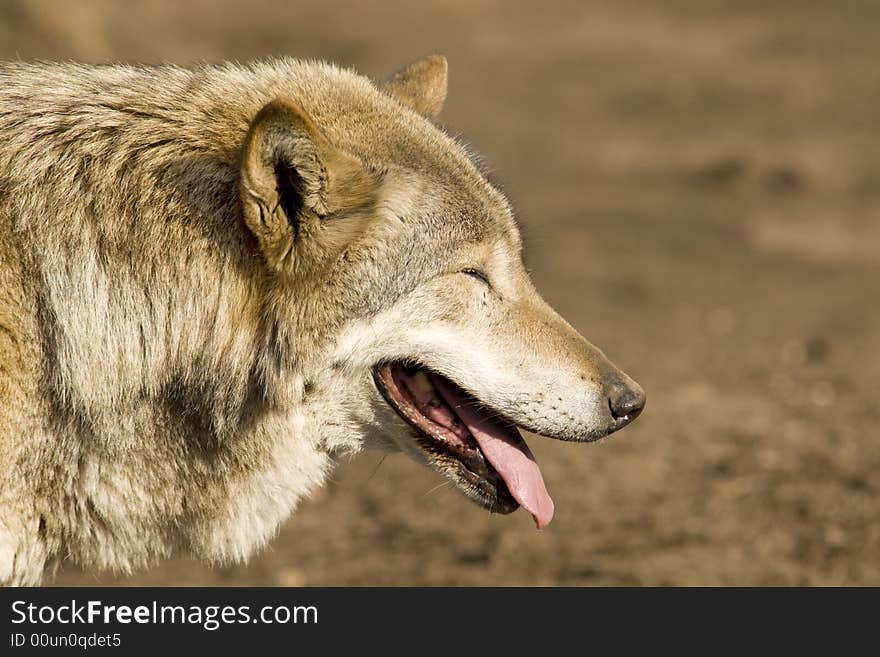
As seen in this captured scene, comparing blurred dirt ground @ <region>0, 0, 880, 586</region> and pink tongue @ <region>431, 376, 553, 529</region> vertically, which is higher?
pink tongue @ <region>431, 376, 553, 529</region>

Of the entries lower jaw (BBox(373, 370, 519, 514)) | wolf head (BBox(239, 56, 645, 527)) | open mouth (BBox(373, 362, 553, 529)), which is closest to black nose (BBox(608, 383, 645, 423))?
wolf head (BBox(239, 56, 645, 527))

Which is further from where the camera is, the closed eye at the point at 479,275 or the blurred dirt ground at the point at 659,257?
the blurred dirt ground at the point at 659,257


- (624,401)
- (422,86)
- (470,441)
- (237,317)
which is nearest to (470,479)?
(470,441)

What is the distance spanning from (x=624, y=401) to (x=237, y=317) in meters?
1.41

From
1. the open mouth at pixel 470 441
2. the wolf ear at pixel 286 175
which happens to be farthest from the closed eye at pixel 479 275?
the wolf ear at pixel 286 175

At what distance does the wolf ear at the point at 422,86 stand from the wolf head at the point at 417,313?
410 mm

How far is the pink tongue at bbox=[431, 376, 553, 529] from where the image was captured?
4355mm

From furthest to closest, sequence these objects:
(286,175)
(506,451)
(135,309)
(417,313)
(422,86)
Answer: (422,86), (506,451), (417,313), (135,309), (286,175)

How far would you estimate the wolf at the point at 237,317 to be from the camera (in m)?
3.92

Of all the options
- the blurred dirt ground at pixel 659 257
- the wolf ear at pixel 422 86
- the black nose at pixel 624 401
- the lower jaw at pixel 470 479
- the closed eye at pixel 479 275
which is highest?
the wolf ear at pixel 422 86

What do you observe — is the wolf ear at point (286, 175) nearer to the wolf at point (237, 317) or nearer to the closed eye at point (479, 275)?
the wolf at point (237, 317)

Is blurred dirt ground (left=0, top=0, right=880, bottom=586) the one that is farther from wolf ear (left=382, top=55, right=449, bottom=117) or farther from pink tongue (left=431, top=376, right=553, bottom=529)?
pink tongue (left=431, top=376, right=553, bottom=529)

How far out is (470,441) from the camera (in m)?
4.39

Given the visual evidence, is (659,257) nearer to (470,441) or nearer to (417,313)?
(470,441)
